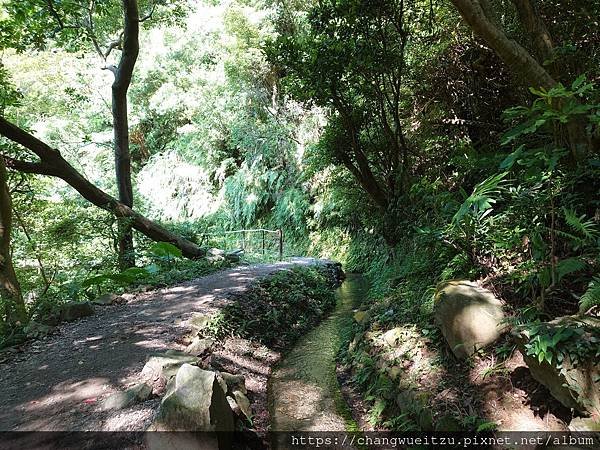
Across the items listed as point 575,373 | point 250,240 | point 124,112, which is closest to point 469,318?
point 575,373

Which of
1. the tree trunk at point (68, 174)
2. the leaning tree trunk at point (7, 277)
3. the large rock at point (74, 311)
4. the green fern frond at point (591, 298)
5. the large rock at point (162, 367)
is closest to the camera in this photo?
the green fern frond at point (591, 298)

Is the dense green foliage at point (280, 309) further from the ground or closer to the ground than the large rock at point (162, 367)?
closer to the ground

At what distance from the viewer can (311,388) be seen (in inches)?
203

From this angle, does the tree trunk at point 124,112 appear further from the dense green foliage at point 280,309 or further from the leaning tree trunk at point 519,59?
the leaning tree trunk at point 519,59

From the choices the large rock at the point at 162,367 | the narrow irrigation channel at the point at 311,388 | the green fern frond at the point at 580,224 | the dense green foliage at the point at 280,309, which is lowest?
the narrow irrigation channel at the point at 311,388

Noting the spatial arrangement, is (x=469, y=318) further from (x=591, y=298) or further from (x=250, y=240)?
(x=250, y=240)

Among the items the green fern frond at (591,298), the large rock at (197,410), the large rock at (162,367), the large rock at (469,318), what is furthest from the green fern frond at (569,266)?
the large rock at (162,367)

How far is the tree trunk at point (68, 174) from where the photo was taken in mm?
8148

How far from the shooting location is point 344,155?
28.4ft

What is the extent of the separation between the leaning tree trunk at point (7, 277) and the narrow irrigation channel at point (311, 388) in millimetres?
4010

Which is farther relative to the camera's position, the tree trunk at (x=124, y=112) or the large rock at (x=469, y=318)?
the tree trunk at (x=124, y=112)

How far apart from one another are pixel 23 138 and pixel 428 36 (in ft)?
27.2

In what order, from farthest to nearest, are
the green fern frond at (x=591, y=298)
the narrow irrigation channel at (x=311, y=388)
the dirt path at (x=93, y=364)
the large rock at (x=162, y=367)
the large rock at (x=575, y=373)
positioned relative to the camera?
the narrow irrigation channel at (x=311, y=388) < the large rock at (x=162, y=367) < the dirt path at (x=93, y=364) < the green fern frond at (x=591, y=298) < the large rock at (x=575, y=373)

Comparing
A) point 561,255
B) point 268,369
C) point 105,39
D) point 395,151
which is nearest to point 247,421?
point 268,369
